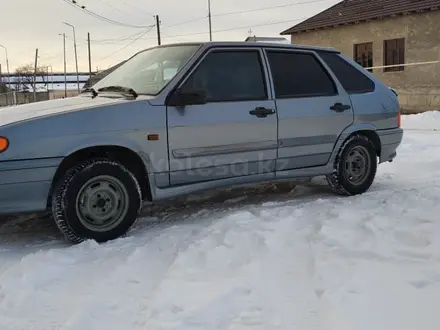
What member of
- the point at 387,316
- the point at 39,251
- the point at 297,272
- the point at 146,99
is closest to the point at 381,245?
the point at 297,272

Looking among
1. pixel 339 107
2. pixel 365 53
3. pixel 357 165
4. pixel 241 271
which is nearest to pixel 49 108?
pixel 241 271

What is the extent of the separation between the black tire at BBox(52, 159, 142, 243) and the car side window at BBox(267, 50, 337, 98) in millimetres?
1834

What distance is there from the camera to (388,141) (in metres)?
6.00

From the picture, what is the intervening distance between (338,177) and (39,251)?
3238 mm

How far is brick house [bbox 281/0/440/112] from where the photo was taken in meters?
20.2

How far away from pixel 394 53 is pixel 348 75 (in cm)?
1775

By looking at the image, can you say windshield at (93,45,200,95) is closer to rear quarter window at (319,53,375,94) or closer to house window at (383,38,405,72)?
rear quarter window at (319,53,375,94)

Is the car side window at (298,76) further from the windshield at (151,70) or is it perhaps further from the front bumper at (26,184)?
the front bumper at (26,184)

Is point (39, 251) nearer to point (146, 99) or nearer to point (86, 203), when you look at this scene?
point (86, 203)

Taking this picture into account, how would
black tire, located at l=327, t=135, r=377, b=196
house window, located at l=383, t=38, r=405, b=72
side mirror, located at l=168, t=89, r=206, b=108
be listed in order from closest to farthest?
side mirror, located at l=168, t=89, r=206, b=108 < black tire, located at l=327, t=135, r=377, b=196 < house window, located at l=383, t=38, r=405, b=72

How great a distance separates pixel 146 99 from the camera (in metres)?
4.41

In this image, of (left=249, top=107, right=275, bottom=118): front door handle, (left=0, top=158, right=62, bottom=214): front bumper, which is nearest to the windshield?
(left=249, top=107, right=275, bottom=118): front door handle

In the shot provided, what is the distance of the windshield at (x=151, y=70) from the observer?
15.3ft

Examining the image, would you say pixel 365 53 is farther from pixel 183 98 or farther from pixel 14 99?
pixel 14 99
